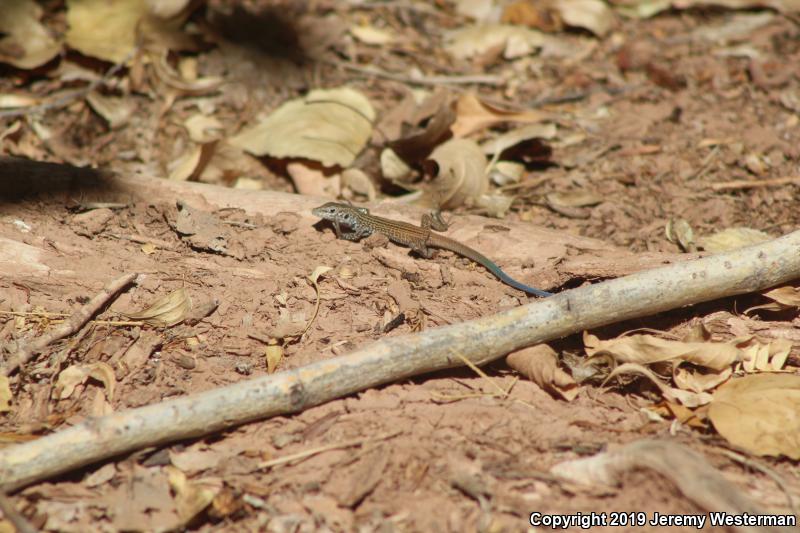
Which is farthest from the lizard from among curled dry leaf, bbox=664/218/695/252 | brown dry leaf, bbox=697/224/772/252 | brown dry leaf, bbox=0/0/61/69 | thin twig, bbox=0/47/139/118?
brown dry leaf, bbox=0/0/61/69

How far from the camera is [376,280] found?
165 inches

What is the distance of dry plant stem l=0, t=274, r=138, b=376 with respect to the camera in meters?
3.44

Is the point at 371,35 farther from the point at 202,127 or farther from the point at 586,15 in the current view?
the point at 586,15

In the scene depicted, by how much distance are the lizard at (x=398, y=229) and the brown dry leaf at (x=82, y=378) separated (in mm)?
1769

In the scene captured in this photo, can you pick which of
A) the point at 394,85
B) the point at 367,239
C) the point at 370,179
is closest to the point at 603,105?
the point at 394,85

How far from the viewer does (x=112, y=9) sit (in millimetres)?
6465

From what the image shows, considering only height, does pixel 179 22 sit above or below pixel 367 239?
above

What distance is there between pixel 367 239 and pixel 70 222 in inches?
76.5

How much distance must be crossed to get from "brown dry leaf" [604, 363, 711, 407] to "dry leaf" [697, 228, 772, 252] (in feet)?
5.20

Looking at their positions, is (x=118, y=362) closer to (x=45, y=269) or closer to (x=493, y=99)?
(x=45, y=269)

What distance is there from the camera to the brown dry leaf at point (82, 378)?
11.1ft

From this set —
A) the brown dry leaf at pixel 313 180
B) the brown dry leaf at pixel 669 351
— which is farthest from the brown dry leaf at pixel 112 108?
the brown dry leaf at pixel 669 351

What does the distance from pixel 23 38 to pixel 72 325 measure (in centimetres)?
422

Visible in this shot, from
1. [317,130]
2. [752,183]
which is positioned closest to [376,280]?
[317,130]
